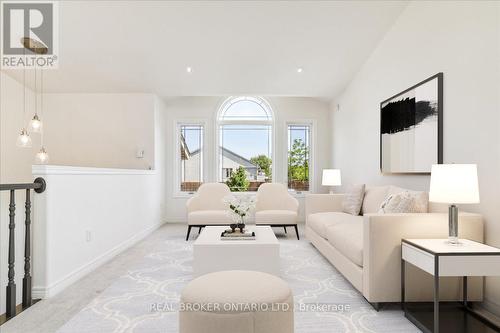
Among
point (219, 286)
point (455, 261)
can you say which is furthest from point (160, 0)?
point (455, 261)

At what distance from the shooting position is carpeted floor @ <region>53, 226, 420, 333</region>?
227 cm

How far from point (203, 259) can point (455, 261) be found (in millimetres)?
2059

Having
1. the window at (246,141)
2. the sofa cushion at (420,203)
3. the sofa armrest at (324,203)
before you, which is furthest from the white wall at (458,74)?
the window at (246,141)

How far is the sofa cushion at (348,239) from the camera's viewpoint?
2.78 metres

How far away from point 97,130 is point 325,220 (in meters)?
4.46

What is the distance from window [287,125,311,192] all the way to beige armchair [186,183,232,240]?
1.86 metres

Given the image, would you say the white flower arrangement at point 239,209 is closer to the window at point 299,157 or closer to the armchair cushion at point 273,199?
the armchair cushion at point 273,199

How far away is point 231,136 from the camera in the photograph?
281 inches

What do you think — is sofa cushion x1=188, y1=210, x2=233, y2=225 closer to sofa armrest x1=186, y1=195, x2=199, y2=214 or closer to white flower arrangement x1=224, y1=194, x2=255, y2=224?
sofa armrest x1=186, y1=195, x2=199, y2=214

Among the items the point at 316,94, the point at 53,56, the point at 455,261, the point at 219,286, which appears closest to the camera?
the point at 219,286

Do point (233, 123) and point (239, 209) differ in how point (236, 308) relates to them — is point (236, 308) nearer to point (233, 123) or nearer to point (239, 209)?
point (239, 209)

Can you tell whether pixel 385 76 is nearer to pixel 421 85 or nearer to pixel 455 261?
pixel 421 85

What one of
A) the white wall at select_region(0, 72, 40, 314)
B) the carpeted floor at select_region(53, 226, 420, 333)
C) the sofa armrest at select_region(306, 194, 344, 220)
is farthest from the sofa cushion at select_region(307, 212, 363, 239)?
the white wall at select_region(0, 72, 40, 314)

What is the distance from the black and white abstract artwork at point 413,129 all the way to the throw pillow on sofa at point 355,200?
0.41 m
